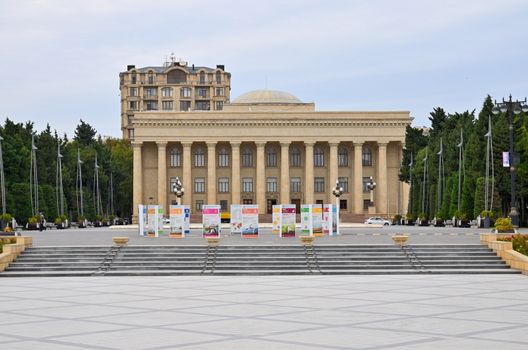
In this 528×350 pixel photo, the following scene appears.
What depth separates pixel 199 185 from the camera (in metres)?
132

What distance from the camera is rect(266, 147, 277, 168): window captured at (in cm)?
13338

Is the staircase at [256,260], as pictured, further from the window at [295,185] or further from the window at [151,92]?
the window at [151,92]

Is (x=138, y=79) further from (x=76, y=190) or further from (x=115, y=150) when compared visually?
(x=76, y=190)

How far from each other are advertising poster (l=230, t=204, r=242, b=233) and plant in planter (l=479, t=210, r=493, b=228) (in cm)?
2013

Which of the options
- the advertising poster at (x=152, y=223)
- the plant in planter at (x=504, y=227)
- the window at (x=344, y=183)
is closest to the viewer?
the plant in planter at (x=504, y=227)

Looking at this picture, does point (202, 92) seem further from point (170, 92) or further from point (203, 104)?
point (170, 92)

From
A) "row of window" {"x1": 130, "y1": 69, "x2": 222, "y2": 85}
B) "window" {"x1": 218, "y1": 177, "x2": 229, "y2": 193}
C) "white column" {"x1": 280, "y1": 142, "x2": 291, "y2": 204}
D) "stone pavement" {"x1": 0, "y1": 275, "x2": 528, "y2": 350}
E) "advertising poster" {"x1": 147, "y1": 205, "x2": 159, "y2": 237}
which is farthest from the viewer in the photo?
"row of window" {"x1": 130, "y1": 69, "x2": 222, "y2": 85}

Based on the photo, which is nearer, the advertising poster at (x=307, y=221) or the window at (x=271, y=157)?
the advertising poster at (x=307, y=221)

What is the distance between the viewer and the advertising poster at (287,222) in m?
51.4

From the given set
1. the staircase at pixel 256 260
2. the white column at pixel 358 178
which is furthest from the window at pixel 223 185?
the staircase at pixel 256 260

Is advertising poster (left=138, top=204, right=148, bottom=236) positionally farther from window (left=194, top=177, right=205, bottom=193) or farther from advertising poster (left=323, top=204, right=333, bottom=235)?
window (left=194, top=177, right=205, bottom=193)

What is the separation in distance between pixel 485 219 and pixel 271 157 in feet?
217

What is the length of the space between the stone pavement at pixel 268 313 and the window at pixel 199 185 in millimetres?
98634

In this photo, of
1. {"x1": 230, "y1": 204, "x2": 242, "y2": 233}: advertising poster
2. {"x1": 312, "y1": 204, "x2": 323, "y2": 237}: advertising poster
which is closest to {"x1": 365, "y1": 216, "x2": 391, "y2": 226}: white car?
{"x1": 230, "y1": 204, "x2": 242, "y2": 233}: advertising poster
